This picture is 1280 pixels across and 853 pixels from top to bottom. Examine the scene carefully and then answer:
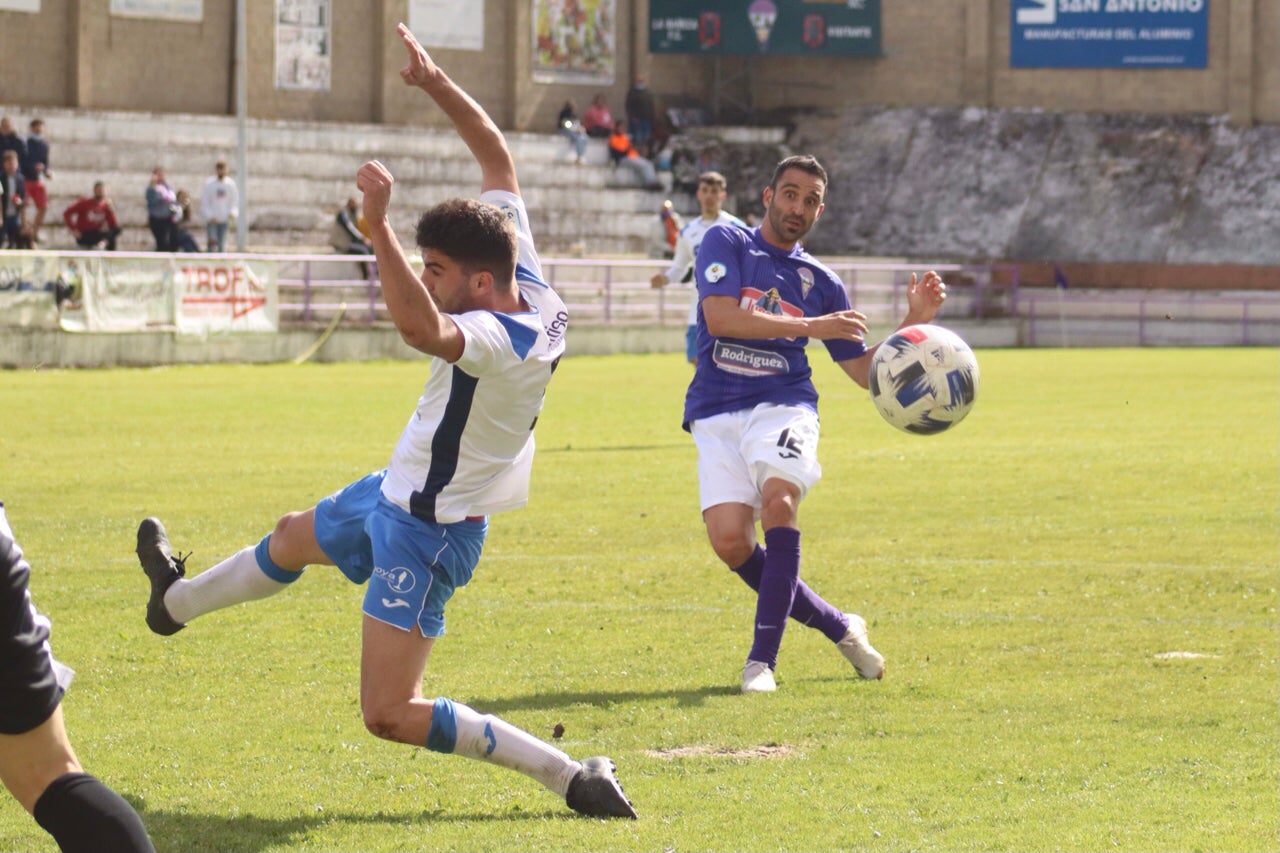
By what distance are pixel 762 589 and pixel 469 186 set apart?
3249 centimetres

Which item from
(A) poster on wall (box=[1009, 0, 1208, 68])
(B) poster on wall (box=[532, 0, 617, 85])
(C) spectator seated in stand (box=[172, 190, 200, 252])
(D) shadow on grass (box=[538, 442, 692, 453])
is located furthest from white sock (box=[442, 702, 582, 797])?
(A) poster on wall (box=[1009, 0, 1208, 68])

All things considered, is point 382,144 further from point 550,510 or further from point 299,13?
point 550,510

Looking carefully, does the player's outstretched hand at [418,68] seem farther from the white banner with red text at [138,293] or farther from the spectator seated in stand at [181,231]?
the spectator seated in stand at [181,231]

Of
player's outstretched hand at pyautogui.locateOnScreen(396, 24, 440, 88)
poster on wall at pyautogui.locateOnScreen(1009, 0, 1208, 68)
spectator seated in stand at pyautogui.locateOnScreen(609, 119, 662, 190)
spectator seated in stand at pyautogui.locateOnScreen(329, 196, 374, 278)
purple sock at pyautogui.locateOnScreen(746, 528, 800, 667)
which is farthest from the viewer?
poster on wall at pyautogui.locateOnScreen(1009, 0, 1208, 68)

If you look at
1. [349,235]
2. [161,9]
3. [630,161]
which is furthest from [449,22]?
[349,235]

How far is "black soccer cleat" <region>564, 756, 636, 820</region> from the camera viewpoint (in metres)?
5.07

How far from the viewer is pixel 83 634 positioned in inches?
301

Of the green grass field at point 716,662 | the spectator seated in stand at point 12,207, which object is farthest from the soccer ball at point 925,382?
the spectator seated in stand at point 12,207

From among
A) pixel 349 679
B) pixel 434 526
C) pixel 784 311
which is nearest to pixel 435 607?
pixel 434 526

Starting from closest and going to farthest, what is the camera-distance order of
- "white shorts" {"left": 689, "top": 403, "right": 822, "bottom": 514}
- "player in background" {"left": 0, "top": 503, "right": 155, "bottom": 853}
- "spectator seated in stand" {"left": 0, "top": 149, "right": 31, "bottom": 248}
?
"player in background" {"left": 0, "top": 503, "right": 155, "bottom": 853}, "white shorts" {"left": 689, "top": 403, "right": 822, "bottom": 514}, "spectator seated in stand" {"left": 0, "top": 149, "right": 31, "bottom": 248}

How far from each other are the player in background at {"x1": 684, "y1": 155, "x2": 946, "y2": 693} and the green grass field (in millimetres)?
305

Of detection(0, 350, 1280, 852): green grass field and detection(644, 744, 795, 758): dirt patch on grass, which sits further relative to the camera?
detection(644, 744, 795, 758): dirt patch on grass

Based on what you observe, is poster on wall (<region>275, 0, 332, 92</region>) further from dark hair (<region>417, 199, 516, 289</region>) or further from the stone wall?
dark hair (<region>417, 199, 516, 289</region>)

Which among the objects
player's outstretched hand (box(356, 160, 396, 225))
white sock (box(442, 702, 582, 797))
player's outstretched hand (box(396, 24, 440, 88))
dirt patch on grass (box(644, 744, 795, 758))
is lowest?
dirt patch on grass (box(644, 744, 795, 758))
